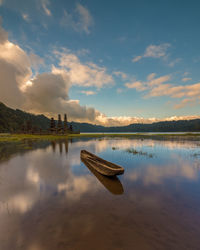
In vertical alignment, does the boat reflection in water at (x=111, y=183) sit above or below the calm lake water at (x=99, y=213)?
below

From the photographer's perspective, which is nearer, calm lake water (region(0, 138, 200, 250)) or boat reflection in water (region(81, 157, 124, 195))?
calm lake water (region(0, 138, 200, 250))

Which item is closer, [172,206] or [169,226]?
[169,226]

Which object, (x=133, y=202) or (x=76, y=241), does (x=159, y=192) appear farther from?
(x=76, y=241)

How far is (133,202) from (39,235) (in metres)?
6.00

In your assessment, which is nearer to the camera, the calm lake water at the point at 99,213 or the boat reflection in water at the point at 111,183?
the calm lake water at the point at 99,213

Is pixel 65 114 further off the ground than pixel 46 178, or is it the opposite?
pixel 65 114

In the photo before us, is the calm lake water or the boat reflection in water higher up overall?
the calm lake water

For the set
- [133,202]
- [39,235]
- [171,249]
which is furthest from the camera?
[133,202]

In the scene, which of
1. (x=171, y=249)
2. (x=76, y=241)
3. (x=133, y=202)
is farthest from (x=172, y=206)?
(x=76, y=241)

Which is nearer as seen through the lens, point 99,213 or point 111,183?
point 99,213

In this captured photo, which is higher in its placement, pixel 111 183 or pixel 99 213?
pixel 99 213

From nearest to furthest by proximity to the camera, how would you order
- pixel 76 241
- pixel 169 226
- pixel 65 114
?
pixel 76 241, pixel 169 226, pixel 65 114

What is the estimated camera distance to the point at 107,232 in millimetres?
5383

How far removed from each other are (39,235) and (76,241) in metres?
1.87
